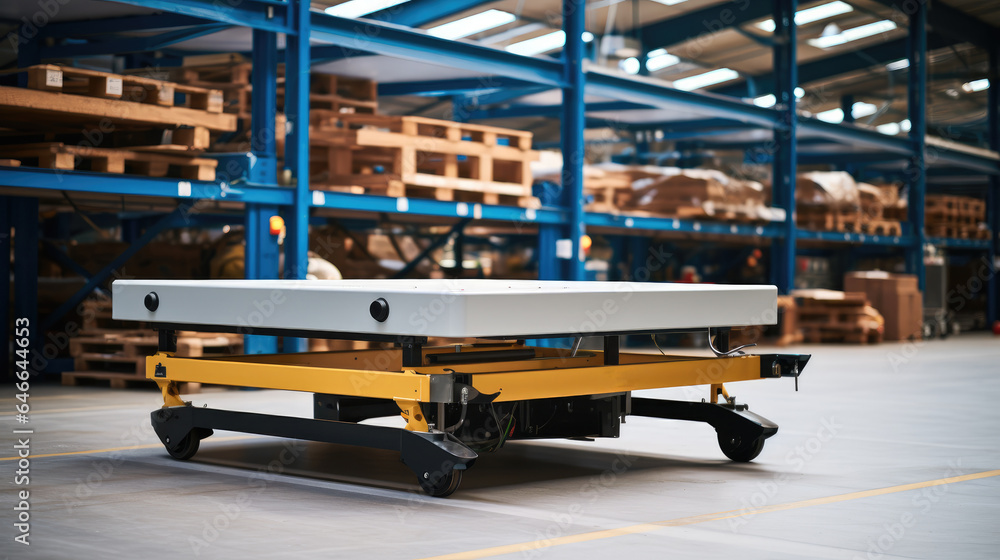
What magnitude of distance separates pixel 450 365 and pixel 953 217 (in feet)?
59.9

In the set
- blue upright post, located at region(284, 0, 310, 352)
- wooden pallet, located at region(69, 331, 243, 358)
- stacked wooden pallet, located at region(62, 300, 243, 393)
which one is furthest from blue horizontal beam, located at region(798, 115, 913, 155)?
stacked wooden pallet, located at region(62, 300, 243, 393)

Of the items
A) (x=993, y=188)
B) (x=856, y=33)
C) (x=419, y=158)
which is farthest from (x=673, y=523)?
(x=993, y=188)

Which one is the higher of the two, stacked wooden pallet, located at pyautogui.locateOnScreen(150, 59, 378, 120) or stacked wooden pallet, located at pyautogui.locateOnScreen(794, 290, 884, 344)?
stacked wooden pallet, located at pyautogui.locateOnScreen(150, 59, 378, 120)

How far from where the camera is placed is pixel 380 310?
4.20 metres

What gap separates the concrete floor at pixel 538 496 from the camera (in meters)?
3.53

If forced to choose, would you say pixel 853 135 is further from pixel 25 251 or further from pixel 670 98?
pixel 25 251

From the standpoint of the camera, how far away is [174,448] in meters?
5.28

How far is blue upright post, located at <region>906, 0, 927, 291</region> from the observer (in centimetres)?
1842

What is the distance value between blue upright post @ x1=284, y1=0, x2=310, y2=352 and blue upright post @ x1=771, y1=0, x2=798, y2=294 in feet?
27.4

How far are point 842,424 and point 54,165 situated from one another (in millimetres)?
5574

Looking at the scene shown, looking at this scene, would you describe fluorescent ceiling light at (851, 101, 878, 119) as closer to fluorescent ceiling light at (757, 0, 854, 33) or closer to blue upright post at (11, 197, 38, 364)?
fluorescent ceiling light at (757, 0, 854, 33)

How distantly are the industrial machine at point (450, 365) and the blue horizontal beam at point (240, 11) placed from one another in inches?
129

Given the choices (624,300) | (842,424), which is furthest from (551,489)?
(842,424)

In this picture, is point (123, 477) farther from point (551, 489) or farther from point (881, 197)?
point (881, 197)
